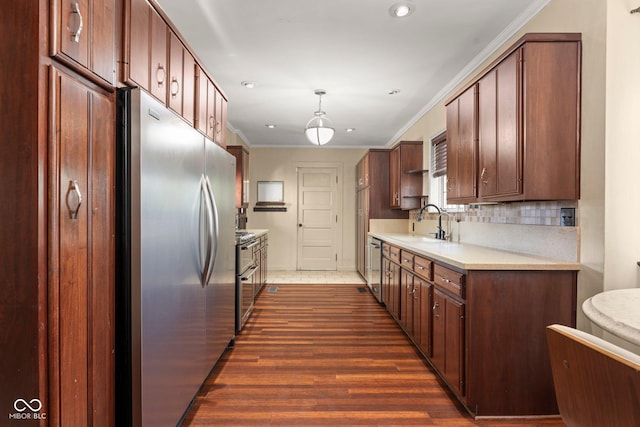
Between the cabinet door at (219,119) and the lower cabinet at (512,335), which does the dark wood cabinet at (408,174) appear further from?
the lower cabinet at (512,335)

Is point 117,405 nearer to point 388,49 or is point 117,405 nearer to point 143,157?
point 143,157

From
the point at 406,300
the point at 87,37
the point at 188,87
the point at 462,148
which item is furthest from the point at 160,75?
the point at 406,300

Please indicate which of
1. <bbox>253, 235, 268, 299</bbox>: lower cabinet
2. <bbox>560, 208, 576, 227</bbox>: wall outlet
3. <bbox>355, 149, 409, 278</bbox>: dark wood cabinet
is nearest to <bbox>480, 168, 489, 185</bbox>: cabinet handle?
<bbox>560, 208, 576, 227</bbox>: wall outlet

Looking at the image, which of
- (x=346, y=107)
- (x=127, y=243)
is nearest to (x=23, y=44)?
(x=127, y=243)

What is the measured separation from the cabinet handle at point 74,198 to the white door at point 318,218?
6.22 metres

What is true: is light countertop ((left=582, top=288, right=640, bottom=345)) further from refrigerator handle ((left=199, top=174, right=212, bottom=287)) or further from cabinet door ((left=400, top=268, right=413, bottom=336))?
refrigerator handle ((left=199, top=174, right=212, bottom=287))

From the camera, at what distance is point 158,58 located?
71.3 inches

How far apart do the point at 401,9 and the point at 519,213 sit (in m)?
1.69

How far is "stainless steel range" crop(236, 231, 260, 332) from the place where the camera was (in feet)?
11.0

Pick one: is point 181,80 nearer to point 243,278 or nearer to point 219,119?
point 219,119

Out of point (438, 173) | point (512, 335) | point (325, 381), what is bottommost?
point (325, 381)

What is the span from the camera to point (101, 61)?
1316 millimetres

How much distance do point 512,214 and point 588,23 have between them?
4.26 ft

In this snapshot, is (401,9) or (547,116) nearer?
(547,116)
